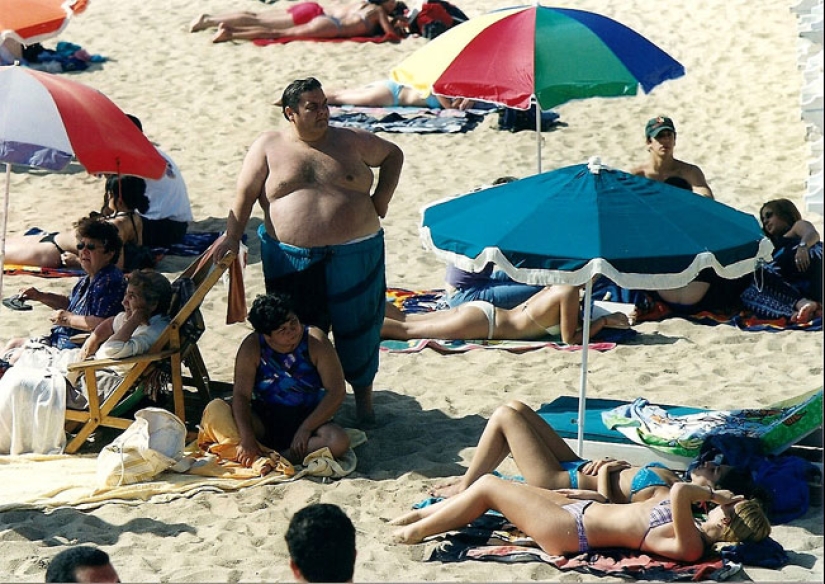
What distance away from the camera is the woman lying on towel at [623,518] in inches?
213

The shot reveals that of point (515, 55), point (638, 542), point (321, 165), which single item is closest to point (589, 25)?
point (515, 55)

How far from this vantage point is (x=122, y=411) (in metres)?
6.89

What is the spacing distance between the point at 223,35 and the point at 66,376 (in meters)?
9.41

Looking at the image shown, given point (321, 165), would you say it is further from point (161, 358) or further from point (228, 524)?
point (228, 524)

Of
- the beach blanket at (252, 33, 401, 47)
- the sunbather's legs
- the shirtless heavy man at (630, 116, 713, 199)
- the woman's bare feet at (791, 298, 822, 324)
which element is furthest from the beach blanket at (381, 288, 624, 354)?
the beach blanket at (252, 33, 401, 47)

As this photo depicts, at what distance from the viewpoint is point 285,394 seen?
21.9 ft

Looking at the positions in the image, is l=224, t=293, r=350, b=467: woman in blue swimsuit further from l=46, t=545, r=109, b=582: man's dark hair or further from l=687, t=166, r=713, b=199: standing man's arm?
l=687, t=166, r=713, b=199: standing man's arm

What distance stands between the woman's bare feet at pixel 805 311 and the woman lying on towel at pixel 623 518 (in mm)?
3283

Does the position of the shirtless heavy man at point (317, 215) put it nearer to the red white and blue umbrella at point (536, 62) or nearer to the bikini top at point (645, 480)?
the red white and blue umbrella at point (536, 62)

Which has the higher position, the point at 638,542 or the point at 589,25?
the point at 589,25

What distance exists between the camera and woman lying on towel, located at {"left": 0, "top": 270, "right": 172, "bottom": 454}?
6730 millimetres

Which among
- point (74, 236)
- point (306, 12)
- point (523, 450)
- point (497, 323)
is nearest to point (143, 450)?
point (523, 450)

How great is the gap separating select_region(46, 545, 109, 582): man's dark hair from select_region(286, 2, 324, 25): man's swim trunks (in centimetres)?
1241

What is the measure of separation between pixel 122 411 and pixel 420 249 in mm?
3980
